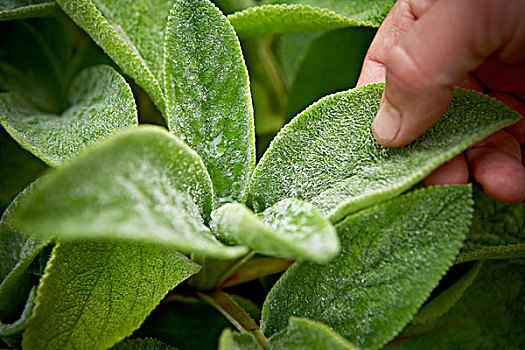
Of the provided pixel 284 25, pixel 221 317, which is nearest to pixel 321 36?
pixel 284 25

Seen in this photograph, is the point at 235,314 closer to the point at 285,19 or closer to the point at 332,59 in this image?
the point at 285,19

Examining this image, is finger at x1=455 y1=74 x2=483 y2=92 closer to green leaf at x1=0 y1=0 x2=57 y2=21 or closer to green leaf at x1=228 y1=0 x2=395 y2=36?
green leaf at x1=228 y1=0 x2=395 y2=36

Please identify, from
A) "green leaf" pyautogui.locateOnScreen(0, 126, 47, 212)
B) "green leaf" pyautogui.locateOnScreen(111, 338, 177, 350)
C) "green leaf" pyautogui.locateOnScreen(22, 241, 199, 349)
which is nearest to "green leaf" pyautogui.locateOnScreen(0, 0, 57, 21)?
"green leaf" pyautogui.locateOnScreen(0, 126, 47, 212)

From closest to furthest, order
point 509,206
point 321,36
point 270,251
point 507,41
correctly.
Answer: point 270,251 → point 507,41 → point 509,206 → point 321,36

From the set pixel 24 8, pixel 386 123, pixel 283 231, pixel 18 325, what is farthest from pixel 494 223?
pixel 24 8

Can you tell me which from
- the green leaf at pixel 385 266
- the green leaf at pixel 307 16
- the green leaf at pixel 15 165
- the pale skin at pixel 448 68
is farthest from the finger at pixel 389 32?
the green leaf at pixel 15 165

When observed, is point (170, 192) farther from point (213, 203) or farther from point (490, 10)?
point (490, 10)
